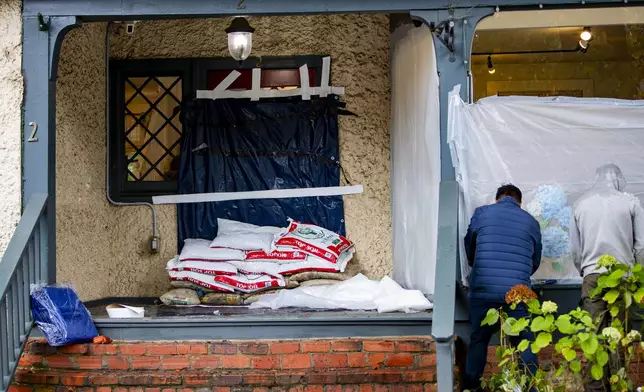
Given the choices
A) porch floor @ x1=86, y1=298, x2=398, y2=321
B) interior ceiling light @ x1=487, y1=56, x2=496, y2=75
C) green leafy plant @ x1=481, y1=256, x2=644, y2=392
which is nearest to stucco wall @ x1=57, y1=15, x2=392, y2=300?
porch floor @ x1=86, y1=298, x2=398, y2=321

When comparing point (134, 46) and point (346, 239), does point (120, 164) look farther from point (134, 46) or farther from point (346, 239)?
point (346, 239)

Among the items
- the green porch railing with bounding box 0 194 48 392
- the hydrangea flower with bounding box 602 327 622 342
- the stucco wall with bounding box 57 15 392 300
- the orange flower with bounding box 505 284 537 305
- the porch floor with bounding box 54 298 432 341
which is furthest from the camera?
the stucco wall with bounding box 57 15 392 300

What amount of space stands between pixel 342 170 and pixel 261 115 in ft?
3.37

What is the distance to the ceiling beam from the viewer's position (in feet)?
24.8

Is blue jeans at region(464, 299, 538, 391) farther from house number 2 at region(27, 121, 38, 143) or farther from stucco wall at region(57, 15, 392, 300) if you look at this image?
house number 2 at region(27, 121, 38, 143)

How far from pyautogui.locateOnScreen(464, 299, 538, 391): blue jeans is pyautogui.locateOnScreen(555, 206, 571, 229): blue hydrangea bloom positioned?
3.06 ft

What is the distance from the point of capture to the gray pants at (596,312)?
6705 millimetres

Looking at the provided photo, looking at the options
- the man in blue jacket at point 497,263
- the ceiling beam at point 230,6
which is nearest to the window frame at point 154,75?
the ceiling beam at point 230,6

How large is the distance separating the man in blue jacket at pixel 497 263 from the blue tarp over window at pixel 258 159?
299cm

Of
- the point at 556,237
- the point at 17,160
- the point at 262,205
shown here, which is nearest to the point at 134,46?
the point at 262,205

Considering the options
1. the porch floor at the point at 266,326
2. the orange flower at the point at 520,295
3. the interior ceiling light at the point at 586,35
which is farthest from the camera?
the interior ceiling light at the point at 586,35

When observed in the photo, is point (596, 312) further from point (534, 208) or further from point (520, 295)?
point (534, 208)

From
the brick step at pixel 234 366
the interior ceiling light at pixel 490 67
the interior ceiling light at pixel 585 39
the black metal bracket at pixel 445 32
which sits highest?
the interior ceiling light at pixel 585 39

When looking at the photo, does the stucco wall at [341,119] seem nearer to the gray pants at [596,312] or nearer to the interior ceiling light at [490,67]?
the interior ceiling light at [490,67]
